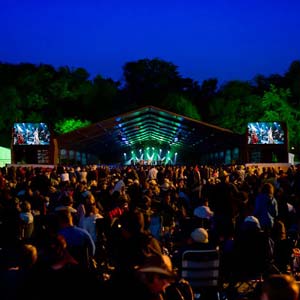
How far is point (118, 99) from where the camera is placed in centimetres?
7556

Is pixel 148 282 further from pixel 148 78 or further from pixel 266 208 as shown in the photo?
pixel 148 78

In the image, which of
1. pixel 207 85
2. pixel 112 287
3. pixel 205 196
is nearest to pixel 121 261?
pixel 112 287

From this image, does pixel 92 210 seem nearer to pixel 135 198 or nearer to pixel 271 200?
pixel 135 198

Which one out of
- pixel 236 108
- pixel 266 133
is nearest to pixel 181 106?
pixel 236 108

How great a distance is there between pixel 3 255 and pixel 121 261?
4.17 feet

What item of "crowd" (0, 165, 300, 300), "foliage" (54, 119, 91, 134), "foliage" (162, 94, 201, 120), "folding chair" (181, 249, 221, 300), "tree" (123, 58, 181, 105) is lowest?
"folding chair" (181, 249, 221, 300)

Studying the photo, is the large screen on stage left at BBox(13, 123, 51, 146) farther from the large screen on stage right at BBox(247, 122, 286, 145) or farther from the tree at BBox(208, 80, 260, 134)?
the tree at BBox(208, 80, 260, 134)

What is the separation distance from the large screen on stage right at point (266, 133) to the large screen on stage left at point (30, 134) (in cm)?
1352

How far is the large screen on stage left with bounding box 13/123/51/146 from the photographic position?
41.9 meters

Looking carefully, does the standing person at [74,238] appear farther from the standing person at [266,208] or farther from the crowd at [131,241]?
the standing person at [266,208]

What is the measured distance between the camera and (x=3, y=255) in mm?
5406

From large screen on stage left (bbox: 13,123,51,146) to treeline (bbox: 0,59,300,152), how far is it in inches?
501

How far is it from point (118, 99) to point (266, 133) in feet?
122

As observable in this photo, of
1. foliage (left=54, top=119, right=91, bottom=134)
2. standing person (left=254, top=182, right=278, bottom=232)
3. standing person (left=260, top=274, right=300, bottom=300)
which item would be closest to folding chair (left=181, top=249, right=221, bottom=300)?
standing person (left=260, top=274, right=300, bottom=300)
